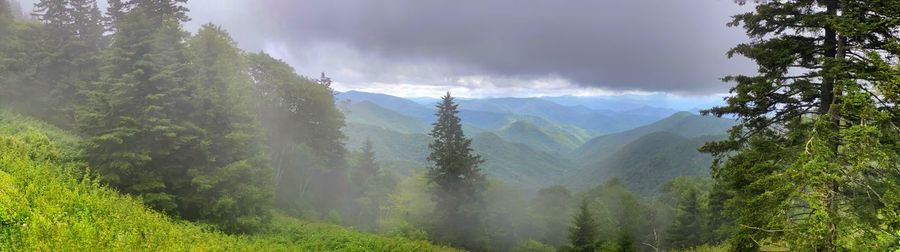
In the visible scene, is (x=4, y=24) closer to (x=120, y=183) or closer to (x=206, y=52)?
(x=206, y=52)

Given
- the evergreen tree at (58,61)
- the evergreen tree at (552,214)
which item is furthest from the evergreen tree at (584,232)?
the evergreen tree at (58,61)

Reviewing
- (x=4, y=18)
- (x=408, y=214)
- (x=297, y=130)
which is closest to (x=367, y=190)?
(x=408, y=214)

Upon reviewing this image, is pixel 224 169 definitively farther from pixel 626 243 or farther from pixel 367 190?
pixel 367 190

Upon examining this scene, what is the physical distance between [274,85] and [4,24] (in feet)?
63.9

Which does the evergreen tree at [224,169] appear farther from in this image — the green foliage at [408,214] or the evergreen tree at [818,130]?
the evergreen tree at [818,130]

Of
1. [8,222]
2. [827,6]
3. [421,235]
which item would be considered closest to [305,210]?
[421,235]

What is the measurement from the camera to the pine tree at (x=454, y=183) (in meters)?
40.5

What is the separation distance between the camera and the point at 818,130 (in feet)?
32.2

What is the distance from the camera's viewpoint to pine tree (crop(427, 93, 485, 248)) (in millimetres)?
40500

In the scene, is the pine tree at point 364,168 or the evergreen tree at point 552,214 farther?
the evergreen tree at point 552,214

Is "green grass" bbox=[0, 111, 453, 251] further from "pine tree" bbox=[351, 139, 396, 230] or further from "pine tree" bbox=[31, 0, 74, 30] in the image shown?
"pine tree" bbox=[351, 139, 396, 230]

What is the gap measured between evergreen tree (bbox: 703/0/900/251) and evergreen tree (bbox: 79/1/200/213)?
19.6m

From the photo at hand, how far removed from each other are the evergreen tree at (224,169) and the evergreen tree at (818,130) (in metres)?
18.2

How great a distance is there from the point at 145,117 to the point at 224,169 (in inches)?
141
